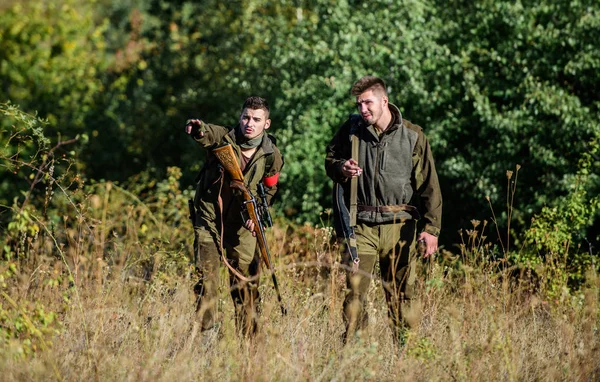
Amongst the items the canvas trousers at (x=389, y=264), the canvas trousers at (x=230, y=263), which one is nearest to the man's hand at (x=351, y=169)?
the canvas trousers at (x=389, y=264)

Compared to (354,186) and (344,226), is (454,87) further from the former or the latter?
(344,226)

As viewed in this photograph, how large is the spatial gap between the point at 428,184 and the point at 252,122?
1.21 metres

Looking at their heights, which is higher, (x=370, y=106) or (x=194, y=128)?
(x=370, y=106)

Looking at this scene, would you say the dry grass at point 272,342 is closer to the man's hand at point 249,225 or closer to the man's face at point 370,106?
the man's hand at point 249,225

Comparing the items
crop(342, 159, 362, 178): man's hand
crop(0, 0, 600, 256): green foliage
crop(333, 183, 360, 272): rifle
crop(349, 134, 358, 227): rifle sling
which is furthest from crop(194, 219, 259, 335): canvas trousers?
crop(0, 0, 600, 256): green foliage

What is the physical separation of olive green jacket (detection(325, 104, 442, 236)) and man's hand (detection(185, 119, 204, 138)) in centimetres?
84

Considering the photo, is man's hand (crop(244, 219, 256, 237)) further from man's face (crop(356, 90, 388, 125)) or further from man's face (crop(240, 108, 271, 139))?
man's face (crop(356, 90, 388, 125))

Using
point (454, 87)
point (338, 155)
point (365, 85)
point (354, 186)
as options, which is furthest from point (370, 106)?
point (454, 87)

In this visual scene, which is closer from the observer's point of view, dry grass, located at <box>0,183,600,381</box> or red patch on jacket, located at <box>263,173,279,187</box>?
dry grass, located at <box>0,183,600,381</box>

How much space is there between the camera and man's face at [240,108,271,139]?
5270 millimetres

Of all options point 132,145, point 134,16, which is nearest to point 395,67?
point 132,145

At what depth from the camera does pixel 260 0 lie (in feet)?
44.5

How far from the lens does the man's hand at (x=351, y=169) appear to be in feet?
16.1

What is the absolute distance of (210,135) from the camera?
5.19m
